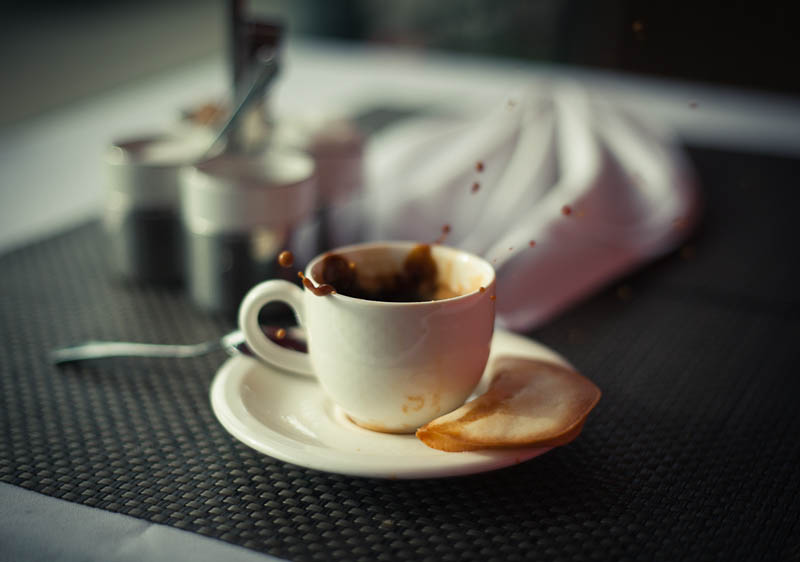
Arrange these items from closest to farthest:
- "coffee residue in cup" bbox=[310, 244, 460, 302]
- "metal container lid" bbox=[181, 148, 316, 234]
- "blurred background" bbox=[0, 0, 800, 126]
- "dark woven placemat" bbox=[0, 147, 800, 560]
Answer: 1. "dark woven placemat" bbox=[0, 147, 800, 560]
2. "coffee residue in cup" bbox=[310, 244, 460, 302]
3. "metal container lid" bbox=[181, 148, 316, 234]
4. "blurred background" bbox=[0, 0, 800, 126]

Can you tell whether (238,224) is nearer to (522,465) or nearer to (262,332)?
(262,332)

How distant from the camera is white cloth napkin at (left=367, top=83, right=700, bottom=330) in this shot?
0.70m

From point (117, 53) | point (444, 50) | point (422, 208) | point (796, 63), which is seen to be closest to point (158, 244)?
point (422, 208)

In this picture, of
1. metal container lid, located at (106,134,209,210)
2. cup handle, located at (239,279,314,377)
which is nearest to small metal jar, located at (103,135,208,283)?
metal container lid, located at (106,134,209,210)

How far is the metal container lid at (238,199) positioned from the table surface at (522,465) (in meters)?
0.08

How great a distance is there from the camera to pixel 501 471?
1.50 ft

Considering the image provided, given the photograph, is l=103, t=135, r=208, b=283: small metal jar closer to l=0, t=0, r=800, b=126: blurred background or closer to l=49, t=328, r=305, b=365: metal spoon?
l=49, t=328, r=305, b=365: metal spoon

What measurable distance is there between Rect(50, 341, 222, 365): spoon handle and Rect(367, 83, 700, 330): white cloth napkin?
236 mm

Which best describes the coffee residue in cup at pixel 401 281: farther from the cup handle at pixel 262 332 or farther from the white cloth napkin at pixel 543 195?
the white cloth napkin at pixel 543 195

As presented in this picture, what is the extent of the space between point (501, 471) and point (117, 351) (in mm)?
299

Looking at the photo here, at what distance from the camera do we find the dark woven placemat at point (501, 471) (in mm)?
404

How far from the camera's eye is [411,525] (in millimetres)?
410

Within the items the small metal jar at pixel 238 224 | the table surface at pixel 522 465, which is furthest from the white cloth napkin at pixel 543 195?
the small metal jar at pixel 238 224

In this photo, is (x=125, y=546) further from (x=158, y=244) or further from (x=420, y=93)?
(x=420, y=93)
